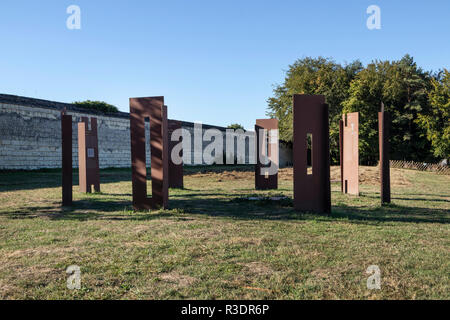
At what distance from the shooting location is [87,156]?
11.2 metres

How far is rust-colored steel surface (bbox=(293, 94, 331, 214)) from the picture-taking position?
7211mm

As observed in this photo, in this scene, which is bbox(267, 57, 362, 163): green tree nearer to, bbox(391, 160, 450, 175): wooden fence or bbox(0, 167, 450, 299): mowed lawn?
bbox(391, 160, 450, 175): wooden fence

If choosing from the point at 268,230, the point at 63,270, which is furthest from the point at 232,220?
the point at 63,270

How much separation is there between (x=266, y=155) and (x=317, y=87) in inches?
997

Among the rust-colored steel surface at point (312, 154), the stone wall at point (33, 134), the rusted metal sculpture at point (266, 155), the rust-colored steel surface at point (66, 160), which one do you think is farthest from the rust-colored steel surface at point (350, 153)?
the stone wall at point (33, 134)

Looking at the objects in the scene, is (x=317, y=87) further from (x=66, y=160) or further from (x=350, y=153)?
(x=66, y=160)

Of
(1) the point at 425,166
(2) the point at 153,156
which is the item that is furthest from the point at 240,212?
(1) the point at 425,166

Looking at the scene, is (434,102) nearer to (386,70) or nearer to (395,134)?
Answer: (395,134)

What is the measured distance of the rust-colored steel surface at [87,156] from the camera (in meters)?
11.0

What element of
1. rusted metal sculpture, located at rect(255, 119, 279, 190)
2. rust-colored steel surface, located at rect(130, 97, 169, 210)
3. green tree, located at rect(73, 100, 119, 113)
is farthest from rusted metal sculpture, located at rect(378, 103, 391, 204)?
green tree, located at rect(73, 100, 119, 113)

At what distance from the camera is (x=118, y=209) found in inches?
311

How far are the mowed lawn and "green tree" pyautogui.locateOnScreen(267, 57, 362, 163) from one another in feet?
88.3

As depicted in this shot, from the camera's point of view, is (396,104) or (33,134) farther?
(396,104)
